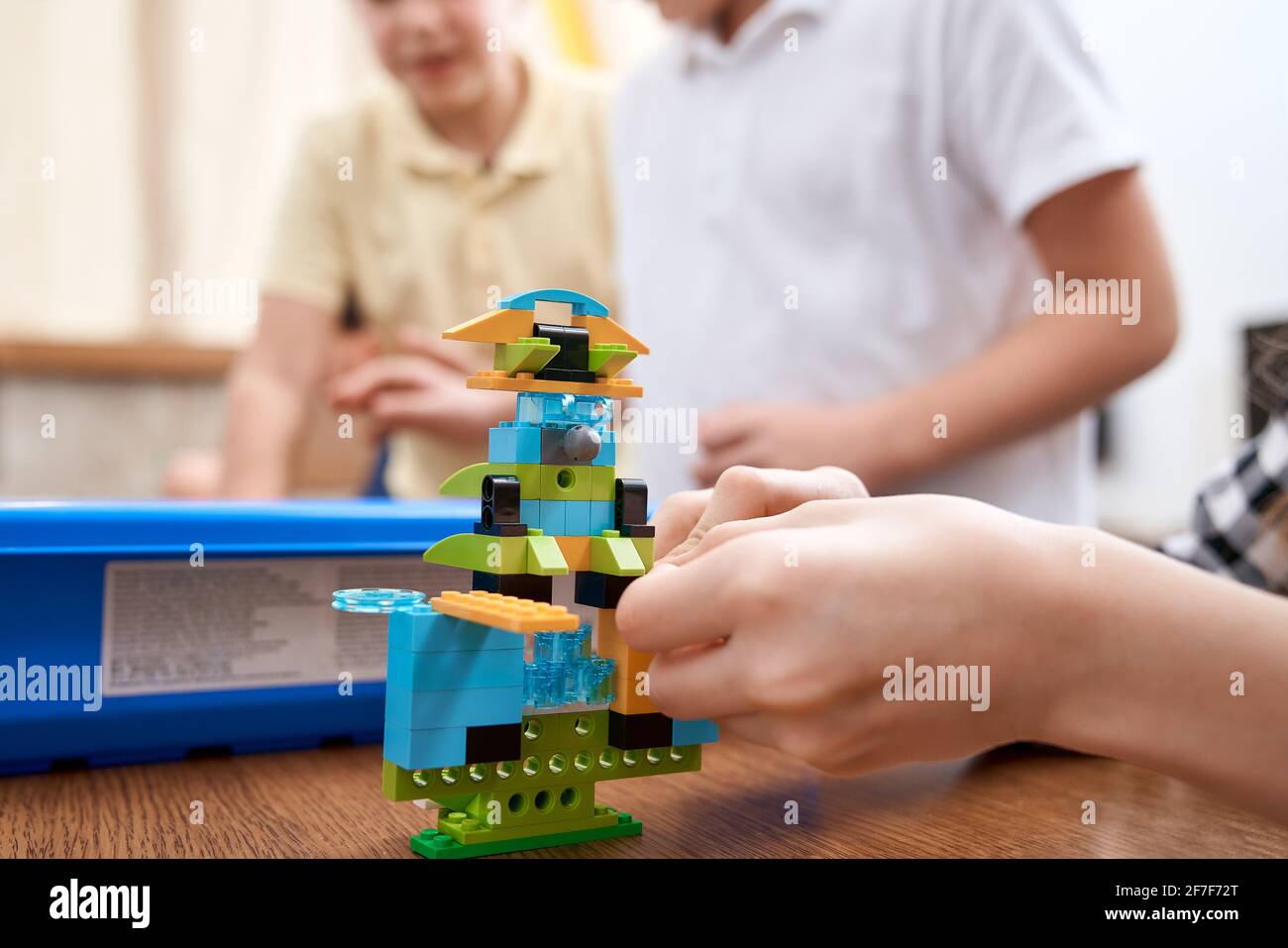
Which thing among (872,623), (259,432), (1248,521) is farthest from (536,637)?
(259,432)

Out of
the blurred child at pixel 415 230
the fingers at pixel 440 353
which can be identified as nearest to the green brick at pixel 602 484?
the fingers at pixel 440 353

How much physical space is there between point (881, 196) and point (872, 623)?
55cm

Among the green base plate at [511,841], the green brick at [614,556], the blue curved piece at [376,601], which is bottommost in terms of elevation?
Result: the green base plate at [511,841]

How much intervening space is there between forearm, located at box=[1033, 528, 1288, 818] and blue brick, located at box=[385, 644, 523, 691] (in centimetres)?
18

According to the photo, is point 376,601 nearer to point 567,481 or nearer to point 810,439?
point 567,481

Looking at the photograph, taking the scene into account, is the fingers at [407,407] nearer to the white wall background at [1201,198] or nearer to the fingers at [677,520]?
the fingers at [677,520]

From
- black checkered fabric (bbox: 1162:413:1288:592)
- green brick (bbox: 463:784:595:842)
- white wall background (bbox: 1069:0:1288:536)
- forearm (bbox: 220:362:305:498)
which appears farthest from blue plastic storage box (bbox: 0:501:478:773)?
white wall background (bbox: 1069:0:1288:536)

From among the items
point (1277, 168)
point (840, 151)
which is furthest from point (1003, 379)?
point (1277, 168)

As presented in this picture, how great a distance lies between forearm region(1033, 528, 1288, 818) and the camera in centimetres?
34

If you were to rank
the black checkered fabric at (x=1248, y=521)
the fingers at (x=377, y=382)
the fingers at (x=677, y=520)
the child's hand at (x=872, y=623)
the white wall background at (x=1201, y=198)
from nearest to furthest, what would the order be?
the child's hand at (x=872, y=623) < the fingers at (x=677, y=520) < the black checkered fabric at (x=1248, y=521) < the fingers at (x=377, y=382) < the white wall background at (x=1201, y=198)

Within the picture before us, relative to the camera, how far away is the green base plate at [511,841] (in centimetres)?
39

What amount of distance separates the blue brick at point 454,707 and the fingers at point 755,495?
0.08 meters
